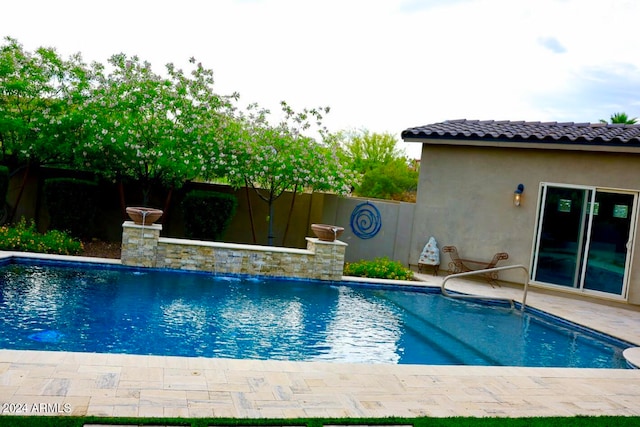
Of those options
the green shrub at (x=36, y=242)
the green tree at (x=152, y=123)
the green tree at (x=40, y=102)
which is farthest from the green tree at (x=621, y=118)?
the green shrub at (x=36, y=242)

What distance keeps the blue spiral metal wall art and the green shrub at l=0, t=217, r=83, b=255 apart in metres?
6.76

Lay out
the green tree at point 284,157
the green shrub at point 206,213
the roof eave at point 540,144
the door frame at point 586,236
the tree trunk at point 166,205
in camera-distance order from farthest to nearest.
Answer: the tree trunk at point 166,205
the green tree at point 284,157
the green shrub at point 206,213
the door frame at point 586,236
the roof eave at point 540,144

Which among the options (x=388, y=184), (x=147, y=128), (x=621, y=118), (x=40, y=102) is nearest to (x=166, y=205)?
(x=147, y=128)

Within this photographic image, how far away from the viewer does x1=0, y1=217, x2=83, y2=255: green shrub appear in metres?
11.9

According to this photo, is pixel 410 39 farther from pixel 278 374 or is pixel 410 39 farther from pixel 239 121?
pixel 278 374

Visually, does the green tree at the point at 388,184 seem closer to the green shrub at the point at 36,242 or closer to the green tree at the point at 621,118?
the green tree at the point at 621,118

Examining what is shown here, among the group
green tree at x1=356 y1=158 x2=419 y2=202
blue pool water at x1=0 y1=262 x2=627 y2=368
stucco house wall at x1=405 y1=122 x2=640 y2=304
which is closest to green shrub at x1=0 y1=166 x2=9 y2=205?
blue pool water at x1=0 y1=262 x2=627 y2=368

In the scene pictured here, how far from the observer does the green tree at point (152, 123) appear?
13.8m

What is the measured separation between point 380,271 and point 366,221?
2.49 metres

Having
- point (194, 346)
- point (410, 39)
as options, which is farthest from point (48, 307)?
point (410, 39)

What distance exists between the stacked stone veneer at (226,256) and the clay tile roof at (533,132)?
3.78 metres

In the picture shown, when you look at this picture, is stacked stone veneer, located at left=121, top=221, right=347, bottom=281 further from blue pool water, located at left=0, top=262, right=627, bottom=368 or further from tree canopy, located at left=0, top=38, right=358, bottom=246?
tree canopy, located at left=0, top=38, right=358, bottom=246

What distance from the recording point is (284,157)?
47.6ft

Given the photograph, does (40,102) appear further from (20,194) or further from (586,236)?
(586,236)
